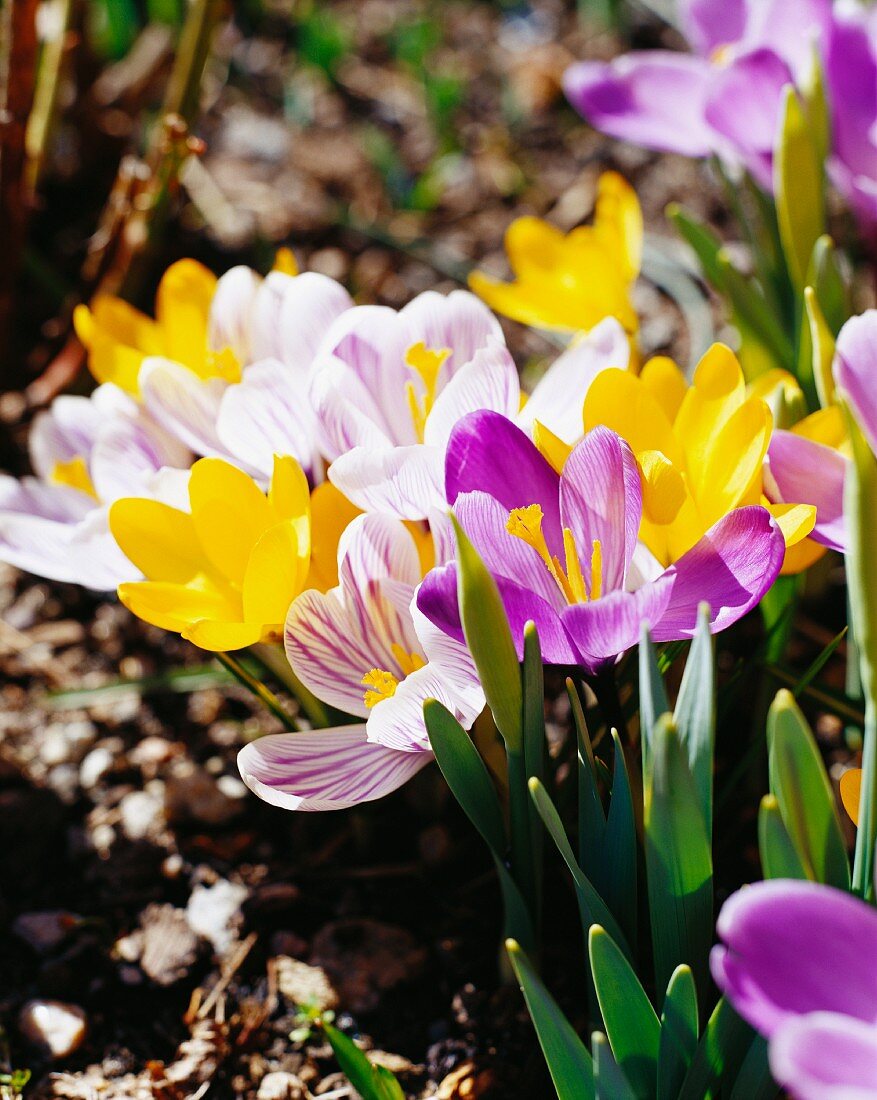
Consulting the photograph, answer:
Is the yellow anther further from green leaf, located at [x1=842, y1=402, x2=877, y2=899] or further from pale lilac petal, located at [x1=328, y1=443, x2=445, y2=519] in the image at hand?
green leaf, located at [x1=842, y1=402, x2=877, y2=899]

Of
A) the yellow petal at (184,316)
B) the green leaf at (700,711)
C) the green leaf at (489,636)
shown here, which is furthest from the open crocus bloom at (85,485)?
the green leaf at (700,711)

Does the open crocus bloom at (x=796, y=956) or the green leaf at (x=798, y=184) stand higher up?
the green leaf at (x=798, y=184)

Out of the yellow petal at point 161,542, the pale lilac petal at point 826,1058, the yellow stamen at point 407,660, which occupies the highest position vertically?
the pale lilac petal at point 826,1058

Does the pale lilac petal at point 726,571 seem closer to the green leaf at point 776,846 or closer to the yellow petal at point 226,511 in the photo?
the green leaf at point 776,846

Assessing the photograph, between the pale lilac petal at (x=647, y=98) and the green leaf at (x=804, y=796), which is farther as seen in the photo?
the pale lilac petal at (x=647, y=98)

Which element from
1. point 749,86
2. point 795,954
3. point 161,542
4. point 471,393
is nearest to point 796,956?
point 795,954

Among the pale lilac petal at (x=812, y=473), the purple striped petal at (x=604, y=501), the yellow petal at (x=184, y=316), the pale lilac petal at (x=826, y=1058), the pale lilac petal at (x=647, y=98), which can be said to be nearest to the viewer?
the pale lilac petal at (x=826, y=1058)

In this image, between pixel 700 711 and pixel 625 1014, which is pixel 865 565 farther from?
pixel 625 1014
